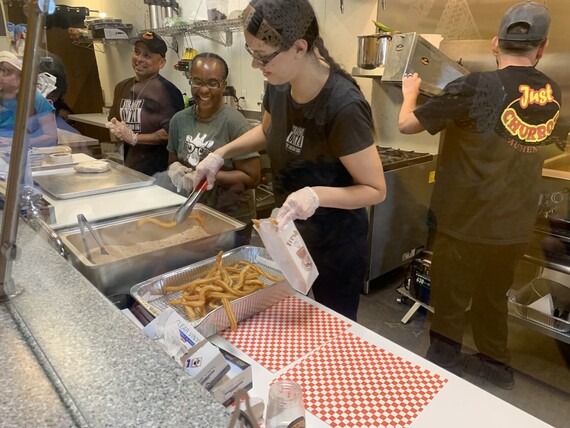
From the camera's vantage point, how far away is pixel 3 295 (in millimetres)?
746

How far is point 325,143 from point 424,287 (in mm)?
1402

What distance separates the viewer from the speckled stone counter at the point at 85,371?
480mm

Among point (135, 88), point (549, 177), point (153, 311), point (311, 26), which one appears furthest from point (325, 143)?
point (549, 177)

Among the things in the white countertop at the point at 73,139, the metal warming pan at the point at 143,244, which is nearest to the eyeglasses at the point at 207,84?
the metal warming pan at the point at 143,244

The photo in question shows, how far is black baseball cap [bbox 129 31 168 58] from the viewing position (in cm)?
159

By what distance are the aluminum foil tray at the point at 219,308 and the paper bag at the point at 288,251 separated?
2.8 inches

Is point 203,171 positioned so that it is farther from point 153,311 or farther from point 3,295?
point 3,295

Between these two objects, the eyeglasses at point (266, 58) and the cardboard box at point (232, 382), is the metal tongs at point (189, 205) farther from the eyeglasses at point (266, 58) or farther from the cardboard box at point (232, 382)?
the cardboard box at point (232, 382)

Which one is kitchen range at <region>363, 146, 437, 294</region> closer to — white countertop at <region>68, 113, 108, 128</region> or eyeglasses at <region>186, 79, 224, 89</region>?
eyeglasses at <region>186, 79, 224, 89</region>

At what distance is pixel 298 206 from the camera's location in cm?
93

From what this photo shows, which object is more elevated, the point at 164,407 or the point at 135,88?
the point at 135,88

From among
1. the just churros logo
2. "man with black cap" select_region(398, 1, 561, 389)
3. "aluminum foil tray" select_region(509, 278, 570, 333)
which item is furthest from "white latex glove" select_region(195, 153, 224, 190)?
"aluminum foil tray" select_region(509, 278, 570, 333)

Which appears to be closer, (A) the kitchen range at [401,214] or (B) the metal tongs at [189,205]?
(B) the metal tongs at [189,205]

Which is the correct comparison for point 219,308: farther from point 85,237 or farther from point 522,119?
point 522,119
